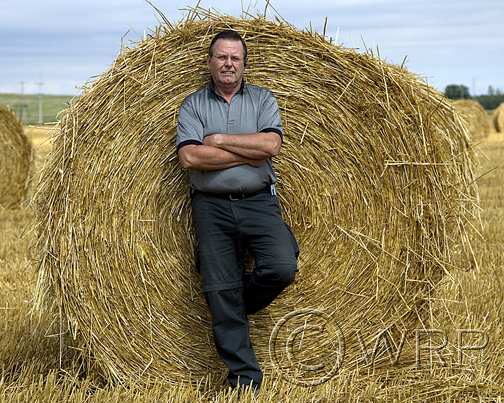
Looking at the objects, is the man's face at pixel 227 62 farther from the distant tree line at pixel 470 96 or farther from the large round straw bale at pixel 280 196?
the distant tree line at pixel 470 96

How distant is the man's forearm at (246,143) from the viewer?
3709 millimetres

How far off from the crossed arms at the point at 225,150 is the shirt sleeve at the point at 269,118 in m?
0.11

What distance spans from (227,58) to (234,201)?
0.91 m

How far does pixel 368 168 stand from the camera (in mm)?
4273

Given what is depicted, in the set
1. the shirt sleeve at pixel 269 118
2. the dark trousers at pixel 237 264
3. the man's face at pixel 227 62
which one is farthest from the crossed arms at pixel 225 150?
the man's face at pixel 227 62

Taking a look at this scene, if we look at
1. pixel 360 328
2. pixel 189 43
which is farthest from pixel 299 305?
pixel 189 43

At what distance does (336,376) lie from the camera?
4.12 metres

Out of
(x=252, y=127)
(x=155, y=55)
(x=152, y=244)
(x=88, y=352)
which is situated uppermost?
(x=155, y=55)

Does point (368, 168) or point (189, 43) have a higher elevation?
point (189, 43)

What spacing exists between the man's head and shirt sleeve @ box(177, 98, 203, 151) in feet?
0.91

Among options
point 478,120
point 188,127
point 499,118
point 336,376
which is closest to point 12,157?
point 188,127

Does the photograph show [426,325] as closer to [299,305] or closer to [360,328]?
[360,328]

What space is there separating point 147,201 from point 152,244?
30 centimetres

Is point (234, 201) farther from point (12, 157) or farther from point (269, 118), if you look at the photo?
point (12, 157)
